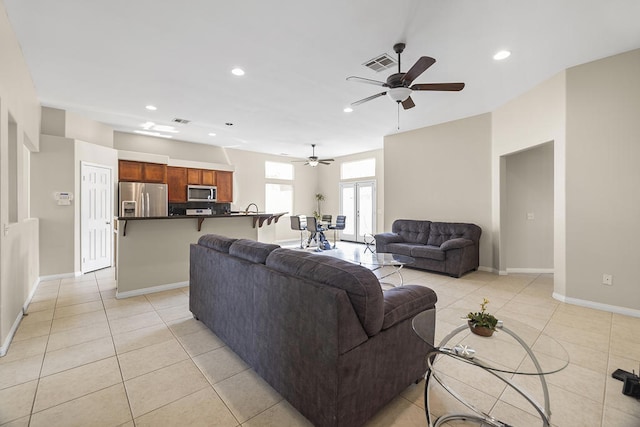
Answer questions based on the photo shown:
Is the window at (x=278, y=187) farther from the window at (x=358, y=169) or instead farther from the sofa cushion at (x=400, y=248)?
the sofa cushion at (x=400, y=248)

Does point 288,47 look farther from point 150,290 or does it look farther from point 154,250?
point 150,290

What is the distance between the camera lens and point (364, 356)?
1.44 metres

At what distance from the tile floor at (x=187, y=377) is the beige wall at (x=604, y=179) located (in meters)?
0.43

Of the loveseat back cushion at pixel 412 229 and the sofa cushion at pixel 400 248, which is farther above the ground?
the loveseat back cushion at pixel 412 229

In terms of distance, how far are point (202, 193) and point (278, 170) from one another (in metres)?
2.97

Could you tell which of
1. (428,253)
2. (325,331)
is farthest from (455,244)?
→ (325,331)

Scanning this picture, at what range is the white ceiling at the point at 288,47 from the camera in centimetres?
251

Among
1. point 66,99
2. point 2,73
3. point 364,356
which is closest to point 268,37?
point 2,73

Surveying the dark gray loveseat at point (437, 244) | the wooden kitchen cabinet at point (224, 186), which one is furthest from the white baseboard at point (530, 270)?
the wooden kitchen cabinet at point (224, 186)

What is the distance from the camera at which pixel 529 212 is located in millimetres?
5156

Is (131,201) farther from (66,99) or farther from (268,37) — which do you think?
(268,37)

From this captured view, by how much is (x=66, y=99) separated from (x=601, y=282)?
8289 millimetres

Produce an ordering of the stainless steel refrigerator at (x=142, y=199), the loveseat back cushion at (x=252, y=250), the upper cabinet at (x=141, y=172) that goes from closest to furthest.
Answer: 1. the loveseat back cushion at (x=252, y=250)
2. the stainless steel refrigerator at (x=142, y=199)
3. the upper cabinet at (x=141, y=172)

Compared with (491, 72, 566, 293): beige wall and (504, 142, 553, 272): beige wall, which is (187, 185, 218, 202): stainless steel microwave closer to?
(491, 72, 566, 293): beige wall
